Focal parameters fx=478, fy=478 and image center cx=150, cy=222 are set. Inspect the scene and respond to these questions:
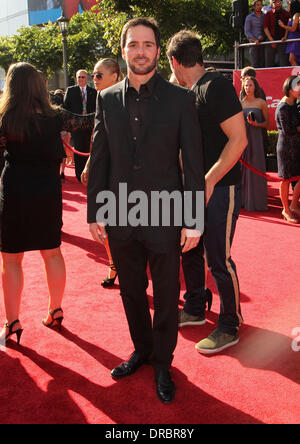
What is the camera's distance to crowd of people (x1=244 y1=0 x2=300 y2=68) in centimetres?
1063

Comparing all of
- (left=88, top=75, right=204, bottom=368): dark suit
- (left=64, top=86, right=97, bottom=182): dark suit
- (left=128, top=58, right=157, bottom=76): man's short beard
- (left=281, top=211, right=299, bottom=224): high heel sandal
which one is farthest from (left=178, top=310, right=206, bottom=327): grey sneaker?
(left=64, top=86, right=97, bottom=182): dark suit

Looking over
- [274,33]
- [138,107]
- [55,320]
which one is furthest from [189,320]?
[274,33]

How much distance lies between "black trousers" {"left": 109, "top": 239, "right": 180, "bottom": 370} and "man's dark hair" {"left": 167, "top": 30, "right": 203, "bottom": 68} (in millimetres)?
1202

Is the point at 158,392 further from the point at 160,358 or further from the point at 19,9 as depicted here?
the point at 19,9

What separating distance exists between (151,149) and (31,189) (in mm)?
1034

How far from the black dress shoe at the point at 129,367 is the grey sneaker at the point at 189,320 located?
0.67 meters

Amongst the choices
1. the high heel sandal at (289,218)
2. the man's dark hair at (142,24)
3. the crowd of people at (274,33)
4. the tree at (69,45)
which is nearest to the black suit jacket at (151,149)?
the man's dark hair at (142,24)

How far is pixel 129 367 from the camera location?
113 inches

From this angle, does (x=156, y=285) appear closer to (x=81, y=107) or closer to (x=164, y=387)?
(x=164, y=387)

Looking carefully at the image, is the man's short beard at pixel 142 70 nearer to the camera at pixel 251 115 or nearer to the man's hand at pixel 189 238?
the man's hand at pixel 189 238

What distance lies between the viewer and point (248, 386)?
8.96 feet
